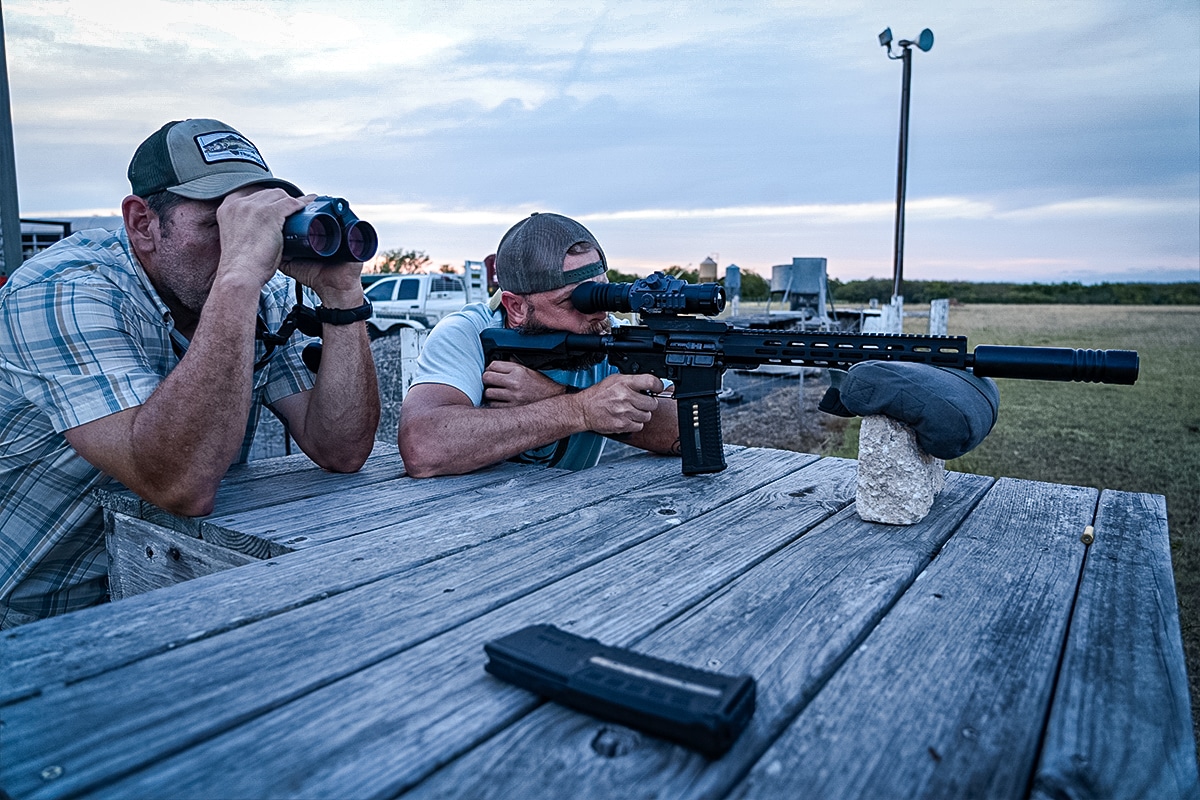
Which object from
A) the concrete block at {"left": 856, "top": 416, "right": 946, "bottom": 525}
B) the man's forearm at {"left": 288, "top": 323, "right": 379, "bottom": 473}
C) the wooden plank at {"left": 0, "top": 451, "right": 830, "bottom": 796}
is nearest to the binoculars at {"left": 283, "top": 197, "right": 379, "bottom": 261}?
the man's forearm at {"left": 288, "top": 323, "right": 379, "bottom": 473}

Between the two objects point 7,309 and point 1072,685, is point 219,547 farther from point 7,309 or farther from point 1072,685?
point 1072,685

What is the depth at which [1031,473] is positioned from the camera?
6.70 m

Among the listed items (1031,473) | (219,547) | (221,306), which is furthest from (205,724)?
(1031,473)

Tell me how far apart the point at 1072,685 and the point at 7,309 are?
2.32 m

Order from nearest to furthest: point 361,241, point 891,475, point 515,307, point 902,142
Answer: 1. point 891,475
2. point 361,241
3. point 515,307
4. point 902,142

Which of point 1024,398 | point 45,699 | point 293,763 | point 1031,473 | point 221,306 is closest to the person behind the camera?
point 293,763

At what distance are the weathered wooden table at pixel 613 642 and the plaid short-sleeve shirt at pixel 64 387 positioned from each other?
33 centimetres

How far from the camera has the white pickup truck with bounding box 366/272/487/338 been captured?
52.5 ft

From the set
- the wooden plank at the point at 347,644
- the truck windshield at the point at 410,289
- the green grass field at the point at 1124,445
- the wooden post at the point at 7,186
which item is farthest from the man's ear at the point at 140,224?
the truck windshield at the point at 410,289

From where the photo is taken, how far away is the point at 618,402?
2455 millimetres

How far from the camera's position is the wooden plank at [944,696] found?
33.8 inches

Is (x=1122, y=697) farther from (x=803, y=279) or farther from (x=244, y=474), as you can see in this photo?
(x=803, y=279)

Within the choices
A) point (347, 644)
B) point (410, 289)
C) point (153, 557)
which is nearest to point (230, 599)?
point (347, 644)

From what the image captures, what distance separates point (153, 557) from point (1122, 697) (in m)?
2.04
